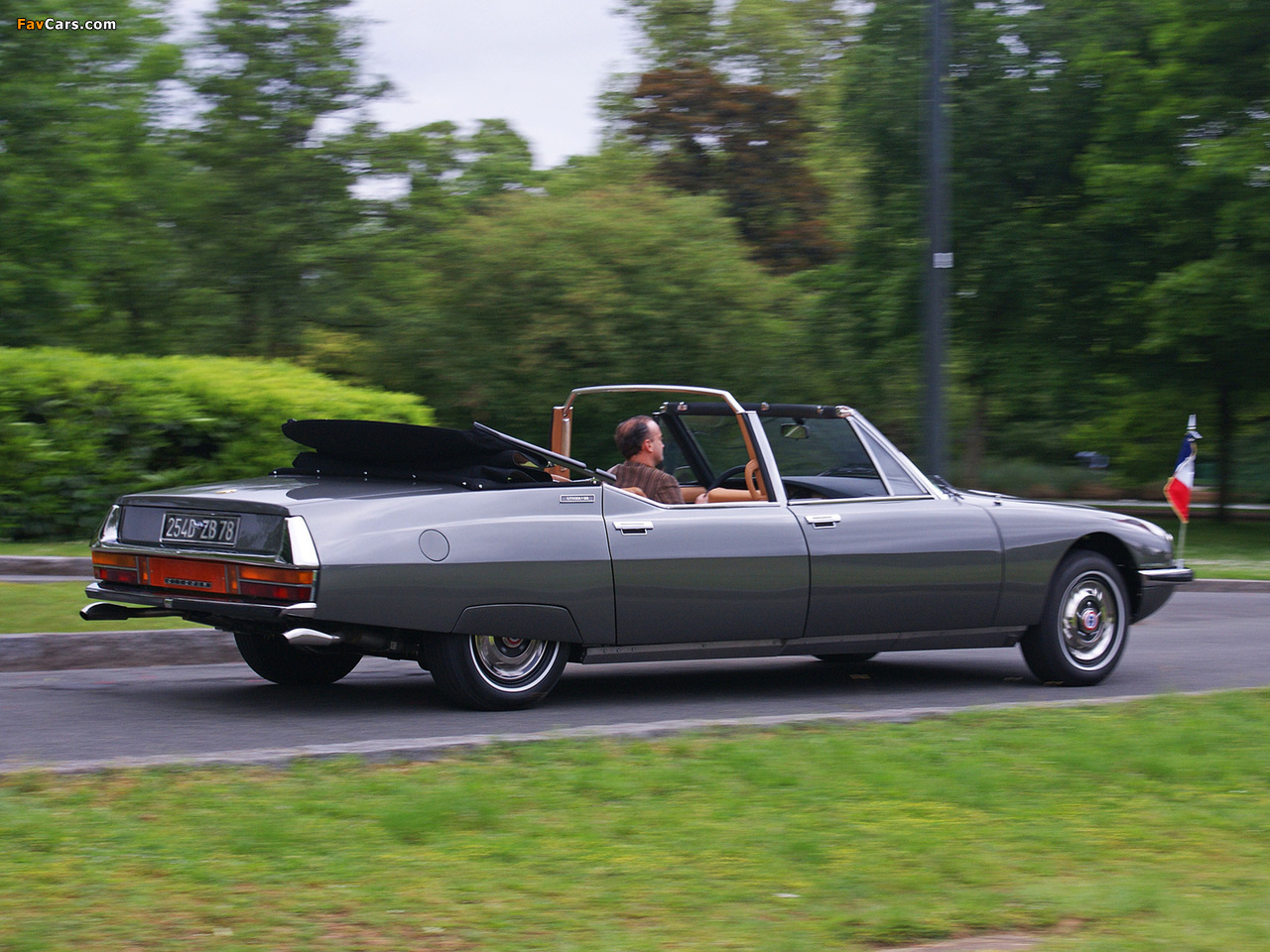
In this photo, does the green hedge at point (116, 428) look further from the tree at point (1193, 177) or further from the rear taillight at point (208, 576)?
the tree at point (1193, 177)

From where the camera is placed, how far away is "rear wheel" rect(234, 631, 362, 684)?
754 cm

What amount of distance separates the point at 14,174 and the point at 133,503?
605 inches

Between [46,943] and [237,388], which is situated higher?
[237,388]

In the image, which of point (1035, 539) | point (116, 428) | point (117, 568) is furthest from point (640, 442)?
point (116, 428)

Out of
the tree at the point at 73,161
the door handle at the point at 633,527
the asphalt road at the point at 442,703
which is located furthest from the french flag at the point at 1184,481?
the tree at the point at 73,161

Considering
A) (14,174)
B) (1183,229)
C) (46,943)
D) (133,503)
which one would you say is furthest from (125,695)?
(1183,229)

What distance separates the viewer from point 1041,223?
26.2 m

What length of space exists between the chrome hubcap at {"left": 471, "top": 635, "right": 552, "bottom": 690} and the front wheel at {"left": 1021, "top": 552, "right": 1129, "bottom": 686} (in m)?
2.88

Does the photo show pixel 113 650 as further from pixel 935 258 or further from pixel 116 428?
pixel 935 258

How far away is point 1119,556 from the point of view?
27.6ft

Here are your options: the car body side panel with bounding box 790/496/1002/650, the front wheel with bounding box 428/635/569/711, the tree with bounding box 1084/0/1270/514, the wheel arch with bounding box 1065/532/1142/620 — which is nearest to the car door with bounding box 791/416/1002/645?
the car body side panel with bounding box 790/496/1002/650

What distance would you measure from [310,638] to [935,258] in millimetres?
10083

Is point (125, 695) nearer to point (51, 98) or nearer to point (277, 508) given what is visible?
point (277, 508)

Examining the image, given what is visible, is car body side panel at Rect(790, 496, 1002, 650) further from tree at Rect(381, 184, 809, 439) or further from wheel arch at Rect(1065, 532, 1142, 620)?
tree at Rect(381, 184, 809, 439)
